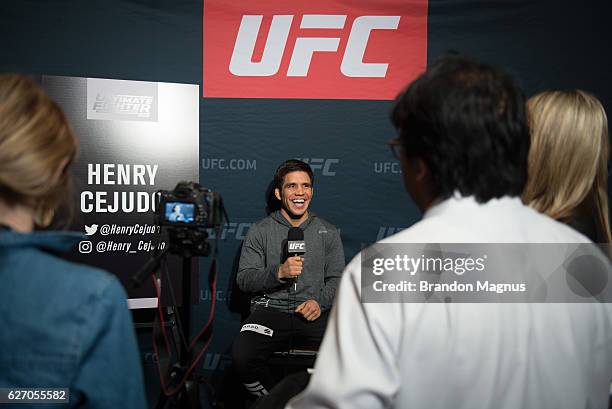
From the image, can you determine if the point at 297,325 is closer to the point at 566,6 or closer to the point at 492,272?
the point at 492,272

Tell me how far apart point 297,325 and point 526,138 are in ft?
7.67

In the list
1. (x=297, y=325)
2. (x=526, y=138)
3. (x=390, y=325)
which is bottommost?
(x=297, y=325)

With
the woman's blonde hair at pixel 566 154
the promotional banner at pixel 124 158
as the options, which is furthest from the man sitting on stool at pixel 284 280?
the woman's blonde hair at pixel 566 154

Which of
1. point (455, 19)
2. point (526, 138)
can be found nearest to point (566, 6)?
point (455, 19)

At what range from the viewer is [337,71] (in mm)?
3375

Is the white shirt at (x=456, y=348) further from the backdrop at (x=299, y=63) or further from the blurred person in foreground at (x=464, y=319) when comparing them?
the backdrop at (x=299, y=63)

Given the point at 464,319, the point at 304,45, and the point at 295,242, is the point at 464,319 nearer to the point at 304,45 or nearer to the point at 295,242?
the point at 295,242

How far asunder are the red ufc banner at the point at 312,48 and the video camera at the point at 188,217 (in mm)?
1581

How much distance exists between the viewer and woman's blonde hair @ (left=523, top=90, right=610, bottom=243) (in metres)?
1.12

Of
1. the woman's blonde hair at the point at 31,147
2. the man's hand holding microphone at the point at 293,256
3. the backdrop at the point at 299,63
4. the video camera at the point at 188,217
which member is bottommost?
the man's hand holding microphone at the point at 293,256

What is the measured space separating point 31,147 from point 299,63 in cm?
276

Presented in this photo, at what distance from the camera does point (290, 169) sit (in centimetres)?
317

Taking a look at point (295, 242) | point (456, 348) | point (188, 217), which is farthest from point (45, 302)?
point (295, 242)

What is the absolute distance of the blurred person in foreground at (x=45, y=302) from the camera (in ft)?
2.43
